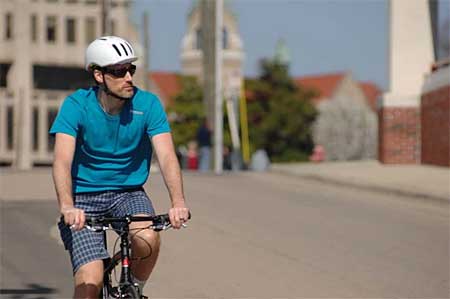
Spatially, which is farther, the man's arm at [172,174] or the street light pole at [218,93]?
the street light pole at [218,93]

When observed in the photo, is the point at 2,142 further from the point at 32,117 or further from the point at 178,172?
the point at 178,172

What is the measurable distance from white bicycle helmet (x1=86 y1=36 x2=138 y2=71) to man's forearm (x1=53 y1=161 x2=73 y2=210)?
53cm

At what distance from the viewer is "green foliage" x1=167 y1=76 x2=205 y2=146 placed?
308ft

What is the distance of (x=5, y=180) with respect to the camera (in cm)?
2156

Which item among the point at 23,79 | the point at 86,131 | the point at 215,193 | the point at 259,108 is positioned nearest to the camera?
the point at 86,131

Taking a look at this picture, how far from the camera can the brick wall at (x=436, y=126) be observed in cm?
2039

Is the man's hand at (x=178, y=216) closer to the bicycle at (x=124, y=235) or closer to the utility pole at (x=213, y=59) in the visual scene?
the bicycle at (x=124, y=235)

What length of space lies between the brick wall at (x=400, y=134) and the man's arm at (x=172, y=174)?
17.6 meters

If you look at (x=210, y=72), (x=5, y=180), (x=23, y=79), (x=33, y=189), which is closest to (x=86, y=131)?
(x=33, y=189)

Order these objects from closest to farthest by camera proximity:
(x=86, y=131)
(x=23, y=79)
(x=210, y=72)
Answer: (x=86, y=131) → (x=210, y=72) → (x=23, y=79)

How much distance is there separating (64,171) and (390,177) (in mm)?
14523

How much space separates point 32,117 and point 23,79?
3222mm

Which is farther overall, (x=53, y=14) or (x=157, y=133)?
(x=53, y=14)

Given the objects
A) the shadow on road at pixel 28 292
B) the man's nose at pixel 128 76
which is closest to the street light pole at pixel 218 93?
the shadow on road at pixel 28 292
